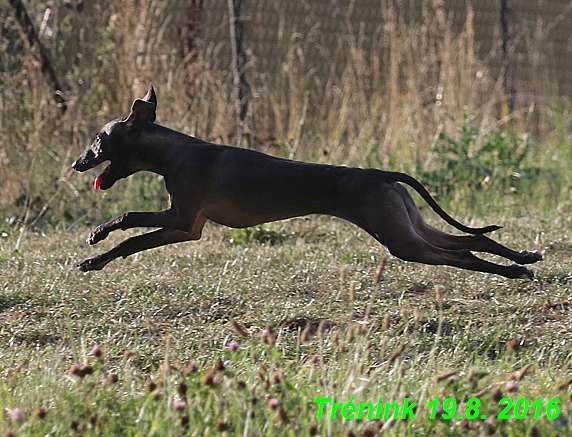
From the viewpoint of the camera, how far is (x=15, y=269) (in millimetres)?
5023

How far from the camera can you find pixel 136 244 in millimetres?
4535

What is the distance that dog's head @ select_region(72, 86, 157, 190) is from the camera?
14.9ft

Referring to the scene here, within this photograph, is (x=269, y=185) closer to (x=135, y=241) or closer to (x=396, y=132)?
(x=135, y=241)

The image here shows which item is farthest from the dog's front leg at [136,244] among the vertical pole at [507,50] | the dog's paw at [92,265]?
the vertical pole at [507,50]

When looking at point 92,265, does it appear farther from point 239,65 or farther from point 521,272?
point 239,65

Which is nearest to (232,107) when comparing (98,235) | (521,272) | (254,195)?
(98,235)

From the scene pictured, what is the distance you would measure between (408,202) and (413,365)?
1.24 m

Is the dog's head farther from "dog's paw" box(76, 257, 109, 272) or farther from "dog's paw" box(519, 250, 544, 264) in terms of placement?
"dog's paw" box(519, 250, 544, 264)

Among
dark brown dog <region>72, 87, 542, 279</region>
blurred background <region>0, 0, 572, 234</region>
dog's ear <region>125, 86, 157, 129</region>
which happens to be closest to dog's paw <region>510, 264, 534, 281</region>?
dark brown dog <region>72, 87, 542, 279</region>

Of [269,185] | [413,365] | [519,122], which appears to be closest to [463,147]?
[519,122]

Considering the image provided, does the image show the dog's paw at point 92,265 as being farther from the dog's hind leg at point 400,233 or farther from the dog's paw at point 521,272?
the dog's paw at point 521,272

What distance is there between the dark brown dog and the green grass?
0.21 meters

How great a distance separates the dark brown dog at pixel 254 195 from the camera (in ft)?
13.7

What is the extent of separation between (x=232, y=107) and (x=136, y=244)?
3633 mm
